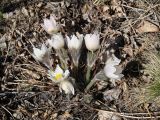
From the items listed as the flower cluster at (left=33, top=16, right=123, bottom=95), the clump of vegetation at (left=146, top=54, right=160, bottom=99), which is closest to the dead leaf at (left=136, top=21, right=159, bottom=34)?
the clump of vegetation at (left=146, top=54, right=160, bottom=99)

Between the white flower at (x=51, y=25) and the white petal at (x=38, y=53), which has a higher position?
the white flower at (x=51, y=25)

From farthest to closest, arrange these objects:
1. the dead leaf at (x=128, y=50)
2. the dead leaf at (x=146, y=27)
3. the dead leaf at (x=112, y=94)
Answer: the dead leaf at (x=146, y=27) → the dead leaf at (x=128, y=50) → the dead leaf at (x=112, y=94)

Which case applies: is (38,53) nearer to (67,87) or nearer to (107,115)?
(67,87)

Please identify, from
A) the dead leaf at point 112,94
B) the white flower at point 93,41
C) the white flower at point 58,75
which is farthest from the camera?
the dead leaf at point 112,94

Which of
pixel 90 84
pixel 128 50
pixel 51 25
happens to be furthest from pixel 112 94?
pixel 51 25

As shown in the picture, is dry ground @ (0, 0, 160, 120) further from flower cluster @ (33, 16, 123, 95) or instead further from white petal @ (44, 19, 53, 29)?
white petal @ (44, 19, 53, 29)

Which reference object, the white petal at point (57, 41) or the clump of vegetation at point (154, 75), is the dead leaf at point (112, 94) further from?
the white petal at point (57, 41)

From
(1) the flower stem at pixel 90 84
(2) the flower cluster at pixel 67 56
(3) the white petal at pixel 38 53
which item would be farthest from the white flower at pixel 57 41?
(1) the flower stem at pixel 90 84
